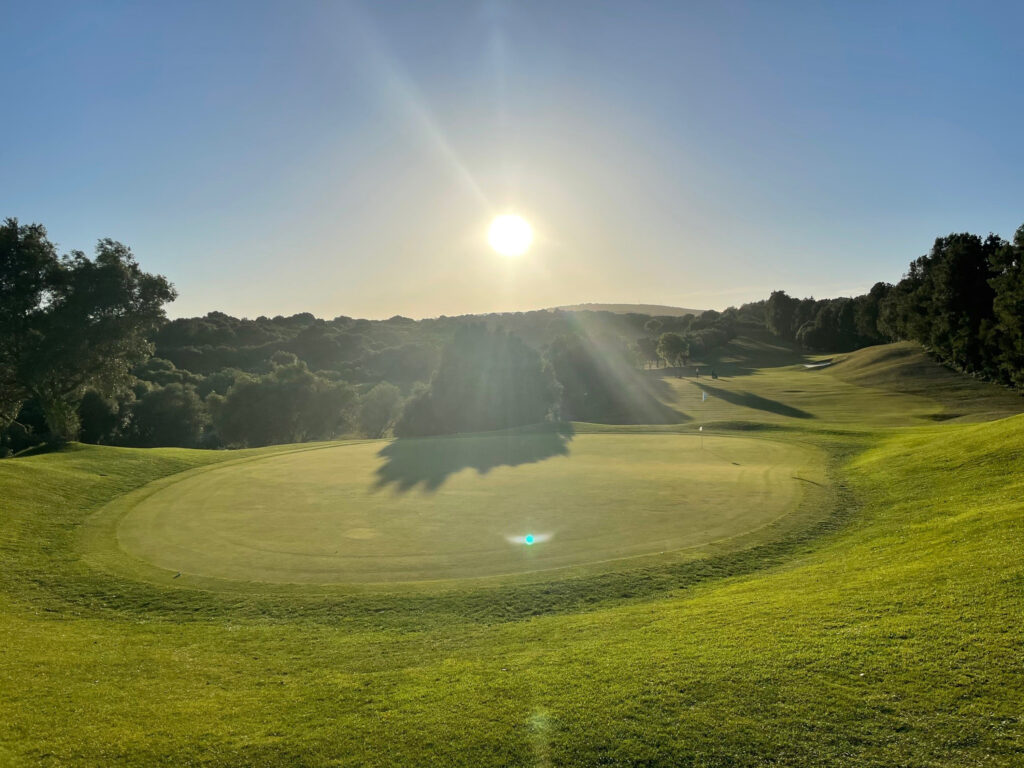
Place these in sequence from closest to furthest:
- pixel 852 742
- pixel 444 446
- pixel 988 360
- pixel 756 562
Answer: pixel 852 742 → pixel 756 562 → pixel 444 446 → pixel 988 360

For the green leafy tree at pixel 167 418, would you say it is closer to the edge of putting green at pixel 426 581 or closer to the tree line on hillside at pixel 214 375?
the tree line on hillside at pixel 214 375

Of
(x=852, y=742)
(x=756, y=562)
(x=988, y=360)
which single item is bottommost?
(x=756, y=562)

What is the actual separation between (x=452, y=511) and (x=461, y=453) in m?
13.9

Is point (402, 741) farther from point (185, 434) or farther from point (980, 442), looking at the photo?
point (185, 434)

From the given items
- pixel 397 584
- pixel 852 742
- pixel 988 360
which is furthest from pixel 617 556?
pixel 988 360

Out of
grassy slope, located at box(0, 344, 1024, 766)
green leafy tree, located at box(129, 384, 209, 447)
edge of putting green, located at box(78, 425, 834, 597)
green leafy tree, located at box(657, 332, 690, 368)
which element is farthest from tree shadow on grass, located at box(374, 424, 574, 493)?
green leafy tree, located at box(657, 332, 690, 368)

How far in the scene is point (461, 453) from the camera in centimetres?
3619

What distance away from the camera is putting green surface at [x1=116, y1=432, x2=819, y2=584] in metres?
17.2

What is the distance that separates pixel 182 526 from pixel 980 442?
32.8 meters

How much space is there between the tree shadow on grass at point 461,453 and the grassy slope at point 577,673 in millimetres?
13721

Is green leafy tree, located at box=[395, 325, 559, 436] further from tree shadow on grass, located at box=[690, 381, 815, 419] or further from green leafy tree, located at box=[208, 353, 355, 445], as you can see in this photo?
tree shadow on grass, located at box=[690, 381, 815, 419]

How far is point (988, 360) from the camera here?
65.9 m

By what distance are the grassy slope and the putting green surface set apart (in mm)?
2546

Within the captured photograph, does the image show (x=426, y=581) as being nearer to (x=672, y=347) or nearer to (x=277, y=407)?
(x=277, y=407)
